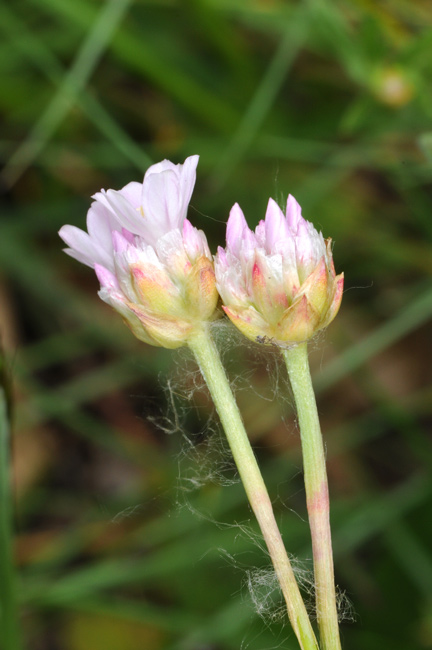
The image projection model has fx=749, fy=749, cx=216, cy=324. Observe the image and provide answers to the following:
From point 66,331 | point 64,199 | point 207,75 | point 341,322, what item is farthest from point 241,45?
point 66,331

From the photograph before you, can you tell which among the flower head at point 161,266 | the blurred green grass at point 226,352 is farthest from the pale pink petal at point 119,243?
the blurred green grass at point 226,352

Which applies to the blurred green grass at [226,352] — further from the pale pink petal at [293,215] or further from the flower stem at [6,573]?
the pale pink petal at [293,215]

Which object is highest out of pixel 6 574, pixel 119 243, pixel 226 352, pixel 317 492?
pixel 226 352

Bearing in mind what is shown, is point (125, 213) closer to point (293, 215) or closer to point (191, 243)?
point (191, 243)

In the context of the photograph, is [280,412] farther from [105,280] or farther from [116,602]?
[105,280]

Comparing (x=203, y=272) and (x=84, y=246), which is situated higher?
(x=84, y=246)

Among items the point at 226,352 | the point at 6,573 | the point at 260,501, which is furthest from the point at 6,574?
the point at 226,352
